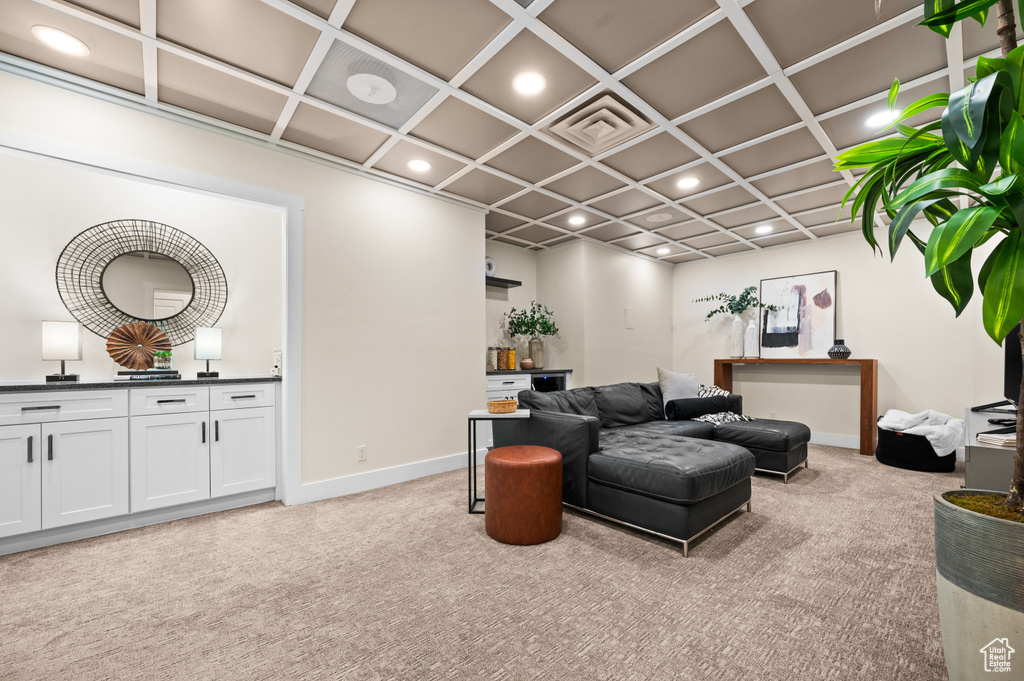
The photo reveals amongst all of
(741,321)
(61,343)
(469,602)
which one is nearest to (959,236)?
(469,602)

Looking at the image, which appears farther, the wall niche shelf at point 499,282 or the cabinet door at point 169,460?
the wall niche shelf at point 499,282

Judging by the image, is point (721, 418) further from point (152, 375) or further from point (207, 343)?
point (152, 375)

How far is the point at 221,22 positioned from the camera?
1.98 m

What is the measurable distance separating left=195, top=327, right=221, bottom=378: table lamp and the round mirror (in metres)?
0.32

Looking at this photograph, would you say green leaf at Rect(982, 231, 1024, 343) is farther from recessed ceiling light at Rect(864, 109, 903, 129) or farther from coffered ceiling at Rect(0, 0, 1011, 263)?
recessed ceiling light at Rect(864, 109, 903, 129)

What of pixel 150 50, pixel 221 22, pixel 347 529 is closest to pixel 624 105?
pixel 221 22

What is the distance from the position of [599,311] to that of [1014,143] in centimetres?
463

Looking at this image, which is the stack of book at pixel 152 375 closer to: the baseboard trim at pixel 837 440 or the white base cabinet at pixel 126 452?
the white base cabinet at pixel 126 452

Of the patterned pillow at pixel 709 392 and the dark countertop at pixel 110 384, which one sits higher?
the dark countertop at pixel 110 384

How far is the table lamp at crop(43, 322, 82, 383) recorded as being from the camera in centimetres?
269

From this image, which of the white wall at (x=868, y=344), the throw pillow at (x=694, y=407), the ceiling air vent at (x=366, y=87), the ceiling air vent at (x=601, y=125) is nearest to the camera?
the ceiling air vent at (x=366, y=87)

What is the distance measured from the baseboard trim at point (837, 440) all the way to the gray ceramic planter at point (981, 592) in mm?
4873

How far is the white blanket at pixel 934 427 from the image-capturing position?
3.84 meters

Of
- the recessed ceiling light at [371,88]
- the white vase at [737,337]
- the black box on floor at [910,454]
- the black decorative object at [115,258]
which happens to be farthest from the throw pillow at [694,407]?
the black decorative object at [115,258]
